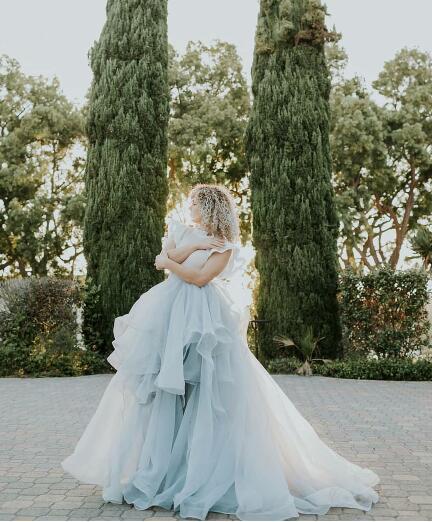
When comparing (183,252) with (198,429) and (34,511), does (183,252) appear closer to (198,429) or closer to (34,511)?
(198,429)

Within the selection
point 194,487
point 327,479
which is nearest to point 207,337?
point 194,487

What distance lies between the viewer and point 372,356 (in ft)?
42.4

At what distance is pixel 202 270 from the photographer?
414 cm

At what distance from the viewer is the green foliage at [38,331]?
41.6 ft

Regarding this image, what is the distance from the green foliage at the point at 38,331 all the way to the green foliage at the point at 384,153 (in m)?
10.0

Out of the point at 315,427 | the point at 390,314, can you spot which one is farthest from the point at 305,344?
the point at 315,427

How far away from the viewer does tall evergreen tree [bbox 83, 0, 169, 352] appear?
46.6 feet

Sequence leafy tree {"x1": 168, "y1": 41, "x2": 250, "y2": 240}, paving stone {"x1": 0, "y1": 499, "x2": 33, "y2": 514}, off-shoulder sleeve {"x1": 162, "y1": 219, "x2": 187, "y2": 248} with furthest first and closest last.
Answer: leafy tree {"x1": 168, "y1": 41, "x2": 250, "y2": 240} → off-shoulder sleeve {"x1": 162, "y1": 219, "x2": 187, "y2": 248} → paving stone {"x1": 0, "y1": 499, "x2": 33, "y2": 514}

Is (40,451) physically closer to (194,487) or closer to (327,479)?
(194,487)

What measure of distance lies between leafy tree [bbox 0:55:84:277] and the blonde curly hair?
16796 mm

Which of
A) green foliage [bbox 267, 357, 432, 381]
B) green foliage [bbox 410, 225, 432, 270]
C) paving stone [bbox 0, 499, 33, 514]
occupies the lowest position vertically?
green foliage [bbox 267, 357, 432, 381]

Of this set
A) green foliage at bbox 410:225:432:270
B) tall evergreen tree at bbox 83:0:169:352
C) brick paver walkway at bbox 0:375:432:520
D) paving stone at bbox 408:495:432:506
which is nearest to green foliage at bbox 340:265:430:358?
brick paver walkway at bbox 0:375:432:520

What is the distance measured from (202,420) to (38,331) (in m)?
9.84

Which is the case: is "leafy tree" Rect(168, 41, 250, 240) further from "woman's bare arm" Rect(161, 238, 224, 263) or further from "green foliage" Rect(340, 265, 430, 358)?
"woman's bare arm" Rect(161, 238, 224, 263)
